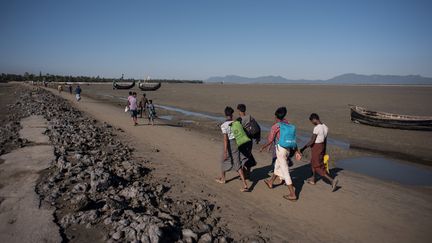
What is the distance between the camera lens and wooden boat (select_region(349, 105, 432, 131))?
52.8ft

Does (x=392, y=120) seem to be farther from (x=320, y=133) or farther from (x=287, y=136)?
(x=287, y=136)

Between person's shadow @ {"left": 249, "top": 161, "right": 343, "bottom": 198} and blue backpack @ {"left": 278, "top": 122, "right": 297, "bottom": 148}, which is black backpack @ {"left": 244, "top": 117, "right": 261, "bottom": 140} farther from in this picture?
person's shadow @ {"left": 249, "top": 161, "right": 343, "bottom": 198}

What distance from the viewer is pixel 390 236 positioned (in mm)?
5129

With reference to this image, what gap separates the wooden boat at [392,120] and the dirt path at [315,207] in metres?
10.3

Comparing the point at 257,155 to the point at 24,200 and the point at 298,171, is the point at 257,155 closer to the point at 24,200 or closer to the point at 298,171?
the point at 298,171

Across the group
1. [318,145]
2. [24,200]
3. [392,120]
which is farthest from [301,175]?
[392,120]

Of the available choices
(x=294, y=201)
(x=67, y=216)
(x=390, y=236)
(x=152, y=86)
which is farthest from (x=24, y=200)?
(x=152, y=86)

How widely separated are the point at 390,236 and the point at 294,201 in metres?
1.82

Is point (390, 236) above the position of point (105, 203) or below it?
below

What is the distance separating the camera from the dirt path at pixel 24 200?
439 centimetres

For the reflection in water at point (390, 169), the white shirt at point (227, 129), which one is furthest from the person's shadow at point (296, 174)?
the white shirt at point (227, 129)

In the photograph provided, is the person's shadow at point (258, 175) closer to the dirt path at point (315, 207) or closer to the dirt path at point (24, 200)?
the dirt path at point (315, 207)

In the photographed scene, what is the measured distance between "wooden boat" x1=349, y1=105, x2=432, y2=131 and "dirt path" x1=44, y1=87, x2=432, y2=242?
1028 centimetres

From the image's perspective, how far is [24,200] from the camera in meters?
5.45
